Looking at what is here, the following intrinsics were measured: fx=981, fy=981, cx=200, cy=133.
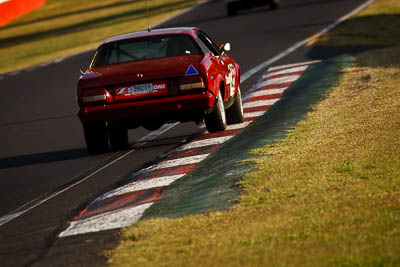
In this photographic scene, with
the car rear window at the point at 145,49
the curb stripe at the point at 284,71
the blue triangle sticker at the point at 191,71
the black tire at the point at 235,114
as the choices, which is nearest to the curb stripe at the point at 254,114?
the black tire at the point at 235,114

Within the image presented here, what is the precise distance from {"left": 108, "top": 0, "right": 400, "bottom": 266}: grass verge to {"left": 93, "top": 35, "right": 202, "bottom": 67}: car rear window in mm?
2312

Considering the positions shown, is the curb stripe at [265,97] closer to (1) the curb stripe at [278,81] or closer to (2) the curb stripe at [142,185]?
(1) the curb stripe at [278,81]

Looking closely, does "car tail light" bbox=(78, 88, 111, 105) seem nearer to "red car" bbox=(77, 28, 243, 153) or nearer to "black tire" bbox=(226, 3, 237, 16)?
"red car" bbox=(77, 28, 243, 153)

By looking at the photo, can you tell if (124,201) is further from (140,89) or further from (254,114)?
(254,114)

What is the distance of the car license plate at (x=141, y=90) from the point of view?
1103cm

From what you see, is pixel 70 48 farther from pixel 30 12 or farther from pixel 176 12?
pixel 30 12

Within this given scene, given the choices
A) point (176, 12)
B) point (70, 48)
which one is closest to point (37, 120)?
point (70, 48)

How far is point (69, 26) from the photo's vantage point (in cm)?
4397

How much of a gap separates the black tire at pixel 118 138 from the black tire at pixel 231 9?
87.6 ft

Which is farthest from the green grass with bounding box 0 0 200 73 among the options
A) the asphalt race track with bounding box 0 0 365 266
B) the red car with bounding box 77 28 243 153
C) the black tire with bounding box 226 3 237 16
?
the red car with bounding box 77 28 243 153

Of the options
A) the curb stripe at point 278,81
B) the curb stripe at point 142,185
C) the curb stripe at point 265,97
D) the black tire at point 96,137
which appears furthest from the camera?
the curb stripe at point 278,81

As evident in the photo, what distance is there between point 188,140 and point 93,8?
140 ft

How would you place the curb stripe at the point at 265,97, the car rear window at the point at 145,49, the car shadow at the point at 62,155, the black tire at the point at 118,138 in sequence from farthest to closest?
the curb stripe at the point at 265,97 → the black tire at the point at 118,138 → the car shadow at the point at 62,155 → the car rear window at the point at 145,49

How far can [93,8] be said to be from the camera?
53656 millimetres
